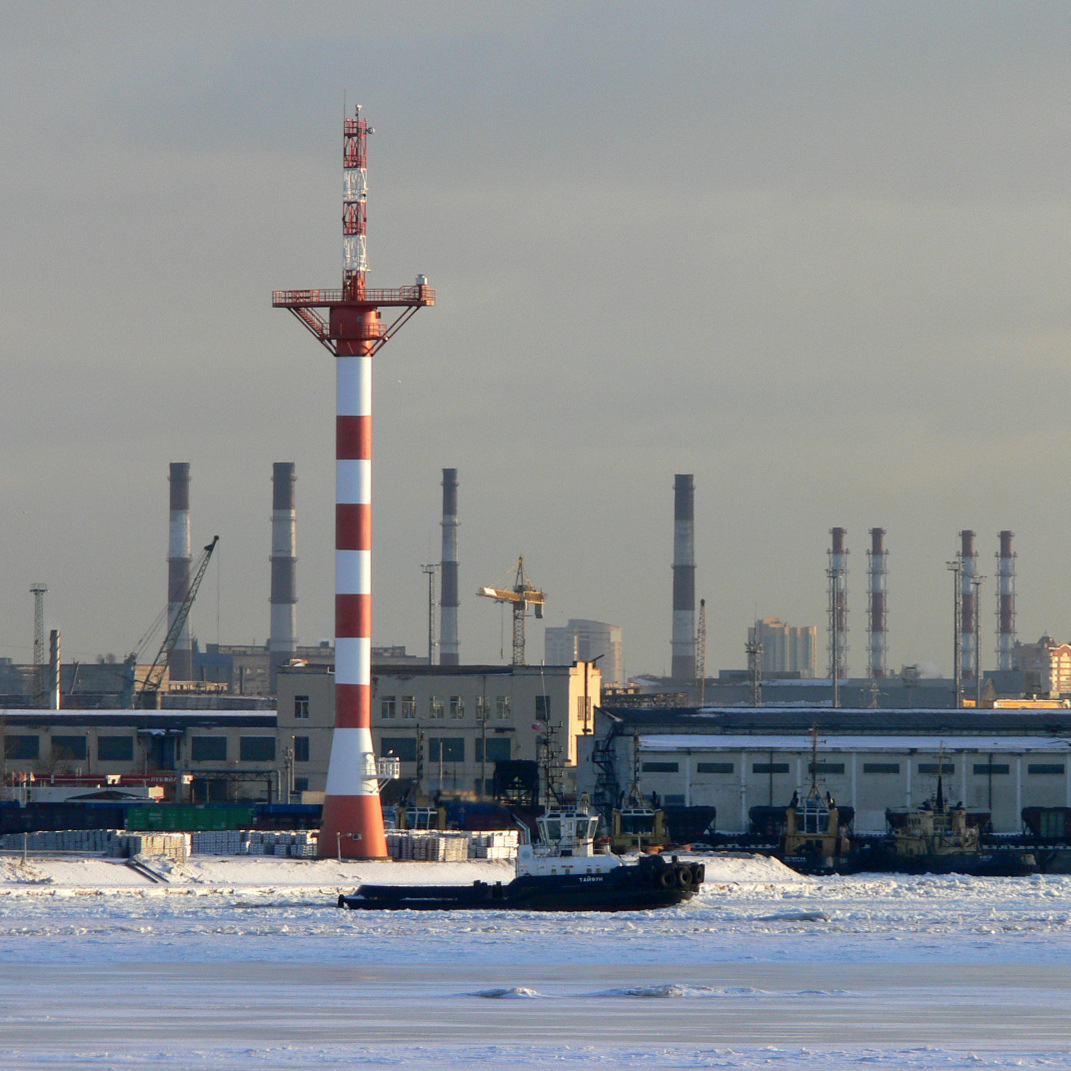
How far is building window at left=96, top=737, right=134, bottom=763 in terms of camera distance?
10831cm

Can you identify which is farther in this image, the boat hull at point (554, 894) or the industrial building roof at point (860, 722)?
the industrial building roof at point (860, 722)

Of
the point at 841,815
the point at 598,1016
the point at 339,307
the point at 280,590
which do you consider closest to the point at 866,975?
the point at 598,1016

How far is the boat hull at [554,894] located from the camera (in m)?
59.8

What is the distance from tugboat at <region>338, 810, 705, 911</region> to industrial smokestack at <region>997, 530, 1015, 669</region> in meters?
135

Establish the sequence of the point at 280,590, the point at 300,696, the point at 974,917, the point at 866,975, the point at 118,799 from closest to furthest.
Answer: the point at 866,975 → the point at 974,917 → the point at 118,799 → the point at 300,696 → the point at 280,590

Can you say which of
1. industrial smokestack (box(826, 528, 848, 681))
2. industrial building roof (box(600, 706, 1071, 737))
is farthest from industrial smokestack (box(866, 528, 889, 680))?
industrial building roof (box(600, 706, 1071, 737))

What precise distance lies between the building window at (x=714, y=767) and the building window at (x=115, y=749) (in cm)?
3542

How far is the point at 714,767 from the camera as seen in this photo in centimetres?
9294

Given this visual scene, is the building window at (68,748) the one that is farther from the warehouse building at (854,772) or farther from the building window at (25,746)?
the warehouse building at (854,772)

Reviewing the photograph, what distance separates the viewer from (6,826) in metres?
87.5

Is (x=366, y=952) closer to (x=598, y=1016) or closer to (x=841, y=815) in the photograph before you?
(x=598, y=1016)

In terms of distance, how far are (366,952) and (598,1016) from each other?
42.9 feet

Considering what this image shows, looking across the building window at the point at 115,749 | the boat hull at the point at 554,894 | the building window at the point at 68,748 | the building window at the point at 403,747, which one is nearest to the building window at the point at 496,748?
the building window at the point at 403,747

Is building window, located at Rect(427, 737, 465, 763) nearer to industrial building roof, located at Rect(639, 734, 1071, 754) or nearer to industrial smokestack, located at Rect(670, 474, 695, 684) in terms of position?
industrial building roof, located at Rect(639, 734, 1071, 754)
